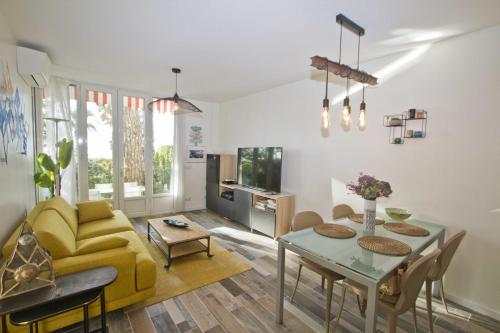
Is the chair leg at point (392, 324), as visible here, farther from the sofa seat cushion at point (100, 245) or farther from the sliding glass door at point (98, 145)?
the sliding glass door at point (98, 145)

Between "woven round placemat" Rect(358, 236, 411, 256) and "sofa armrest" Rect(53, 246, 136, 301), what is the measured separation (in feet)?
6.53

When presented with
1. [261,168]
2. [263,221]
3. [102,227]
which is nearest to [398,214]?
[263,221]

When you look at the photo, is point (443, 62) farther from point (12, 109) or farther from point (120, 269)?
point (12, 109)

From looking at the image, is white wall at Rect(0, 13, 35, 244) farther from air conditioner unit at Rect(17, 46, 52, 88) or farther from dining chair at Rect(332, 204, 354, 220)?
dining chair at Rect(332, 204, 354, 220)

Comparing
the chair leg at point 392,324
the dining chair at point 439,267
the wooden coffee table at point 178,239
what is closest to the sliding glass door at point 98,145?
the wooden coffee table at point 178,239

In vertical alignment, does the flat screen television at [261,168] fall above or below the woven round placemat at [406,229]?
above

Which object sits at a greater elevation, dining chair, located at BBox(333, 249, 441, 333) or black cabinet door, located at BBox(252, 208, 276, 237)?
dining chair, located at BBox(333, 249, 441, 333)

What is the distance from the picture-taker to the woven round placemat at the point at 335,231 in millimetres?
2053

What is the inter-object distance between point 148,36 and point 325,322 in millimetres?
3307

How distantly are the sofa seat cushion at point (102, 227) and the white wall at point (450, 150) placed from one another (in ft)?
10.1

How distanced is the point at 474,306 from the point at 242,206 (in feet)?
10.7

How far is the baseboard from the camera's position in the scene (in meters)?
2.19

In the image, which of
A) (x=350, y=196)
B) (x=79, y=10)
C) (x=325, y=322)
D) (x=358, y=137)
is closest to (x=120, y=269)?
(x=325, y=322)

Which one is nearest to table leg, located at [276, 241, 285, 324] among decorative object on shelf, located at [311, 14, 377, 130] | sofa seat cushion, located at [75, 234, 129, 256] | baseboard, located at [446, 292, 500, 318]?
decorative object on shelf, located at [311, 14, 377, 130]
